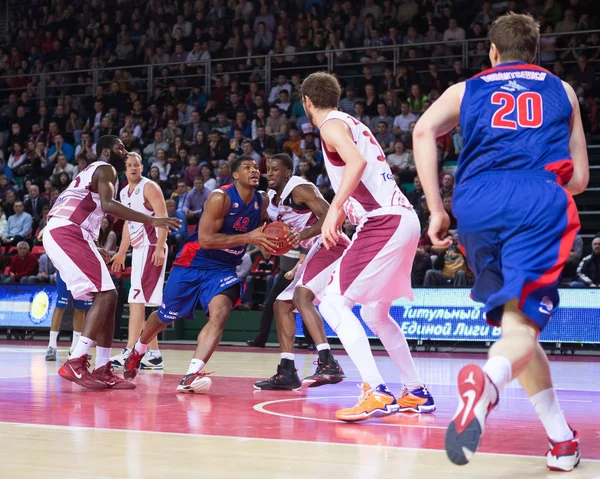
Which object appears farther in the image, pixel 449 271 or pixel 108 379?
pixel 449 271

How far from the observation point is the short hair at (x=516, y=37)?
3.80 metres

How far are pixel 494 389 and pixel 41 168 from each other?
1682 centimetres

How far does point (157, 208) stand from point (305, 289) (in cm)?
247

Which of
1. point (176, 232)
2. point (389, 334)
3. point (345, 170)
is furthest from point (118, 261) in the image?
point (176, 232)

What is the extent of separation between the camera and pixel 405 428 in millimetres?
4895

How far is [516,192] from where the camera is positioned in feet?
11.7

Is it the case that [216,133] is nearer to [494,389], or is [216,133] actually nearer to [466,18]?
[466,18]

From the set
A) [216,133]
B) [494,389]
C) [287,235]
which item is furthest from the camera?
[216,133]


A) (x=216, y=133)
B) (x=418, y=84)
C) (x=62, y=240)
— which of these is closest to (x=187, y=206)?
(x=216, y=133)

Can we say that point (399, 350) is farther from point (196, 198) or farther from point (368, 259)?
point (196, 198)

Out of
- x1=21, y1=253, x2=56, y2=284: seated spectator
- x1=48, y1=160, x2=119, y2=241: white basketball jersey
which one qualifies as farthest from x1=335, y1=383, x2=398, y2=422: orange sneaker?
x1=21, y1=253, x2=56, y2=284: seated spectator

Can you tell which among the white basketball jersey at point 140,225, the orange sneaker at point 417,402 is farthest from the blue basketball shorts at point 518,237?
the white basketball jersey at point 140,225

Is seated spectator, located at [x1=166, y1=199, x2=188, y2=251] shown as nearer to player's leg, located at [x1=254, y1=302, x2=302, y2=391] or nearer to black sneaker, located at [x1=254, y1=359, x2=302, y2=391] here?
player's leg, located at [x1=254, y1=302, x2=302, y2=391]

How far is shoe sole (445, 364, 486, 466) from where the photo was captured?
9.91ft
